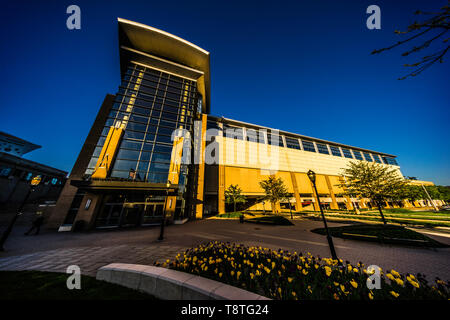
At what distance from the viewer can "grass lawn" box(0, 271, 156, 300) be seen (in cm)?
341

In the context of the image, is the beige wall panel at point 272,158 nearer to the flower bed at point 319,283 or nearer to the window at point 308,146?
the window at point 308,146

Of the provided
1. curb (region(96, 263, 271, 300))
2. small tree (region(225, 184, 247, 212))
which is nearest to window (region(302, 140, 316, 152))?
small tree (region(225, 184, 247, 212))


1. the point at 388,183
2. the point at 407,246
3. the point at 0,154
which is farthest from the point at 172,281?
the point at 0,154

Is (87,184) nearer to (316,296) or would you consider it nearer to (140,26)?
(316,296)

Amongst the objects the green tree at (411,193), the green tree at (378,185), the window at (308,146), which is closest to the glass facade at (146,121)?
the green tree at (378,185)

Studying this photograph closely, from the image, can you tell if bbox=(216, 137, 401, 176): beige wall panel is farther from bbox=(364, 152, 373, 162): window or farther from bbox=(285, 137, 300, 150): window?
bbox=(364, 152, 373, 162): window

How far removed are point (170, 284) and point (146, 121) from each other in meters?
21.3

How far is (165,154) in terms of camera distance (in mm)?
19188

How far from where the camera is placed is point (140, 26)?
24.0m

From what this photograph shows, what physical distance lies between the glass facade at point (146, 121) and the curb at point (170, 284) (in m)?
14.7

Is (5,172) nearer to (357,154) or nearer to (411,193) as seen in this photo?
(411,193)

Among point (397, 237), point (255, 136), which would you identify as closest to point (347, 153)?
point (255, 136)

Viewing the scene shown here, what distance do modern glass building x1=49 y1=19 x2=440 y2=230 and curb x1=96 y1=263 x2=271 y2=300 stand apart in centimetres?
540
